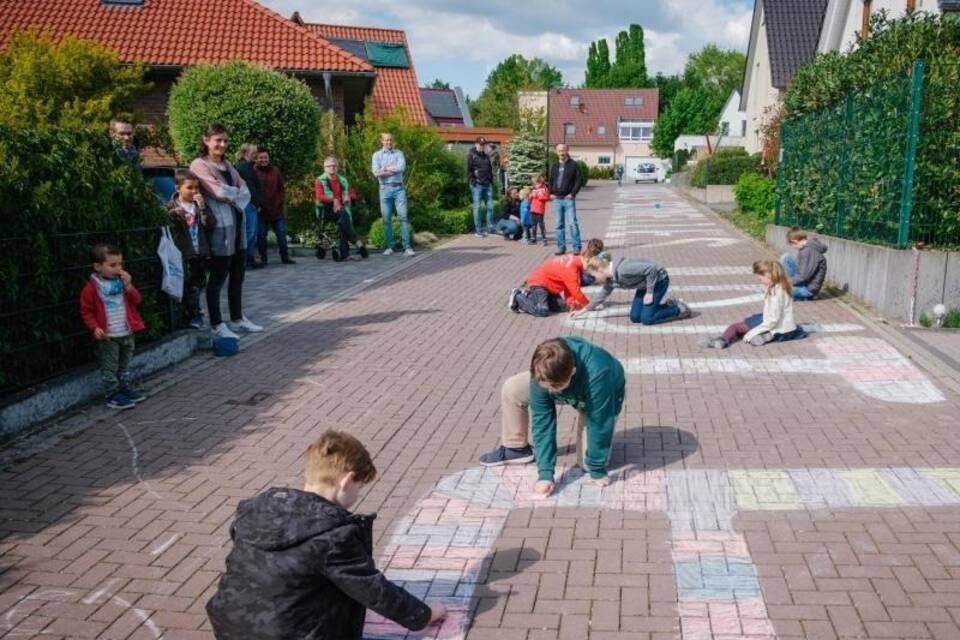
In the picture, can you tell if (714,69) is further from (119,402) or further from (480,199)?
(119,402)

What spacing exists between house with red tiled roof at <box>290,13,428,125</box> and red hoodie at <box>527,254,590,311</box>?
1900 centimetres

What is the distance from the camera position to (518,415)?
504 cm

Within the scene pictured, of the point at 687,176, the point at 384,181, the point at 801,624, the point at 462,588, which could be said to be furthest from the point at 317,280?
the point at 687,176

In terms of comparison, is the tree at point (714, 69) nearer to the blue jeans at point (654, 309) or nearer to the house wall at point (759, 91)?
the house wall at point (759, 91)

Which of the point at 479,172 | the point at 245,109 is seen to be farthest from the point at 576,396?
the point at 479,172

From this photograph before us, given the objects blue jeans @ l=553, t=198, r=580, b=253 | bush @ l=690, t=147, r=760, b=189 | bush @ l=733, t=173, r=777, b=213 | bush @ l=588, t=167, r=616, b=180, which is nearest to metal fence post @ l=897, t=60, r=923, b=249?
blue jeans @ l=553, t=198, r=580, b=253

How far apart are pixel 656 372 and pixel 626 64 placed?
129 meters

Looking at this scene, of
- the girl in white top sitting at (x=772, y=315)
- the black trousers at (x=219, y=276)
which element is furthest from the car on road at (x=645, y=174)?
the black trousers at (x=219, y=276)

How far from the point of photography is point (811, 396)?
6.40 m

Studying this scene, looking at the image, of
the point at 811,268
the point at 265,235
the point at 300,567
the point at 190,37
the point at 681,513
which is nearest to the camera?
the point at 300,567

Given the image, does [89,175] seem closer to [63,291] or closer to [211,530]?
[63,291]

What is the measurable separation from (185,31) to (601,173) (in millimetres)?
59661

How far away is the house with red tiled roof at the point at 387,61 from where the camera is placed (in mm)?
29406

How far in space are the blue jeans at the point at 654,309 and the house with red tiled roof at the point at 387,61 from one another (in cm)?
1995
